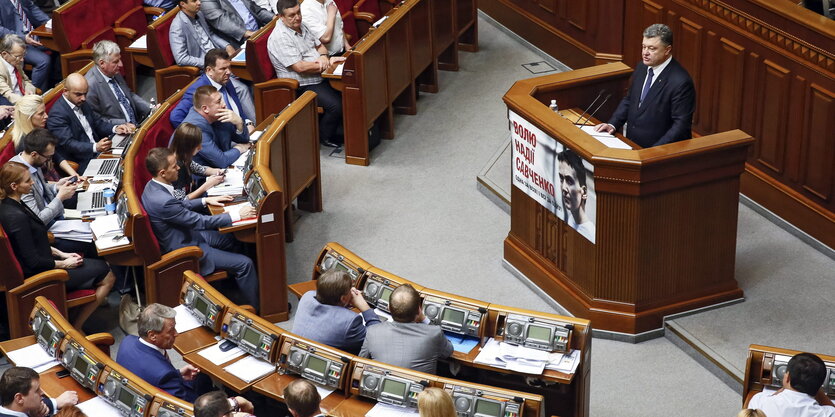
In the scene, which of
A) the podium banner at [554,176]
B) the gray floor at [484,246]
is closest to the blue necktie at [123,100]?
the gray floor at [484,246]

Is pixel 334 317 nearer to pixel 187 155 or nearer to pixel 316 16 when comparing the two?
pixel 187 155

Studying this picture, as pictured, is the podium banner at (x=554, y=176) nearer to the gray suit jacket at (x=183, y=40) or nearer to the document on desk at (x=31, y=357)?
the document on desk at (x=31, y=357)

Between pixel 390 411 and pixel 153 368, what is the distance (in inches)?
43.0

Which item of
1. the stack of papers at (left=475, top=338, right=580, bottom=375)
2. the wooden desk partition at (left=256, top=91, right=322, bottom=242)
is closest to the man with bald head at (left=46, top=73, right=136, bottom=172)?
the wooden desk partition at (left=256, top=91, right=322, bottom=242)

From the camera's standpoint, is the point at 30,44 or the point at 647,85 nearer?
the point at 647,85

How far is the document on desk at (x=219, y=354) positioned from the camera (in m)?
5.28

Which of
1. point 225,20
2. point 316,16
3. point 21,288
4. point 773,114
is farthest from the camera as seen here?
point 225,20

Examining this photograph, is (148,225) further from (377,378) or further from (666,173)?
(666,173)

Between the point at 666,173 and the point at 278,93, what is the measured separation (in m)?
3.49

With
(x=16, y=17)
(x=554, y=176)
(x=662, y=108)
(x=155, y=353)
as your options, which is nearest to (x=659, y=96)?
(x=662, y=108)

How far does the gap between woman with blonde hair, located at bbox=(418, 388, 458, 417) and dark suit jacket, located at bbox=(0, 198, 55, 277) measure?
8.93 ft

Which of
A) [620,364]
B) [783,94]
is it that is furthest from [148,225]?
[783,94]

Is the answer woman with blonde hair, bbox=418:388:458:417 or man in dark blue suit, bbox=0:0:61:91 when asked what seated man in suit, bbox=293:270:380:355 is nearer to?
woman with blonde hair, bbox=418:388:458:417

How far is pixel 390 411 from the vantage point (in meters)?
4.83
